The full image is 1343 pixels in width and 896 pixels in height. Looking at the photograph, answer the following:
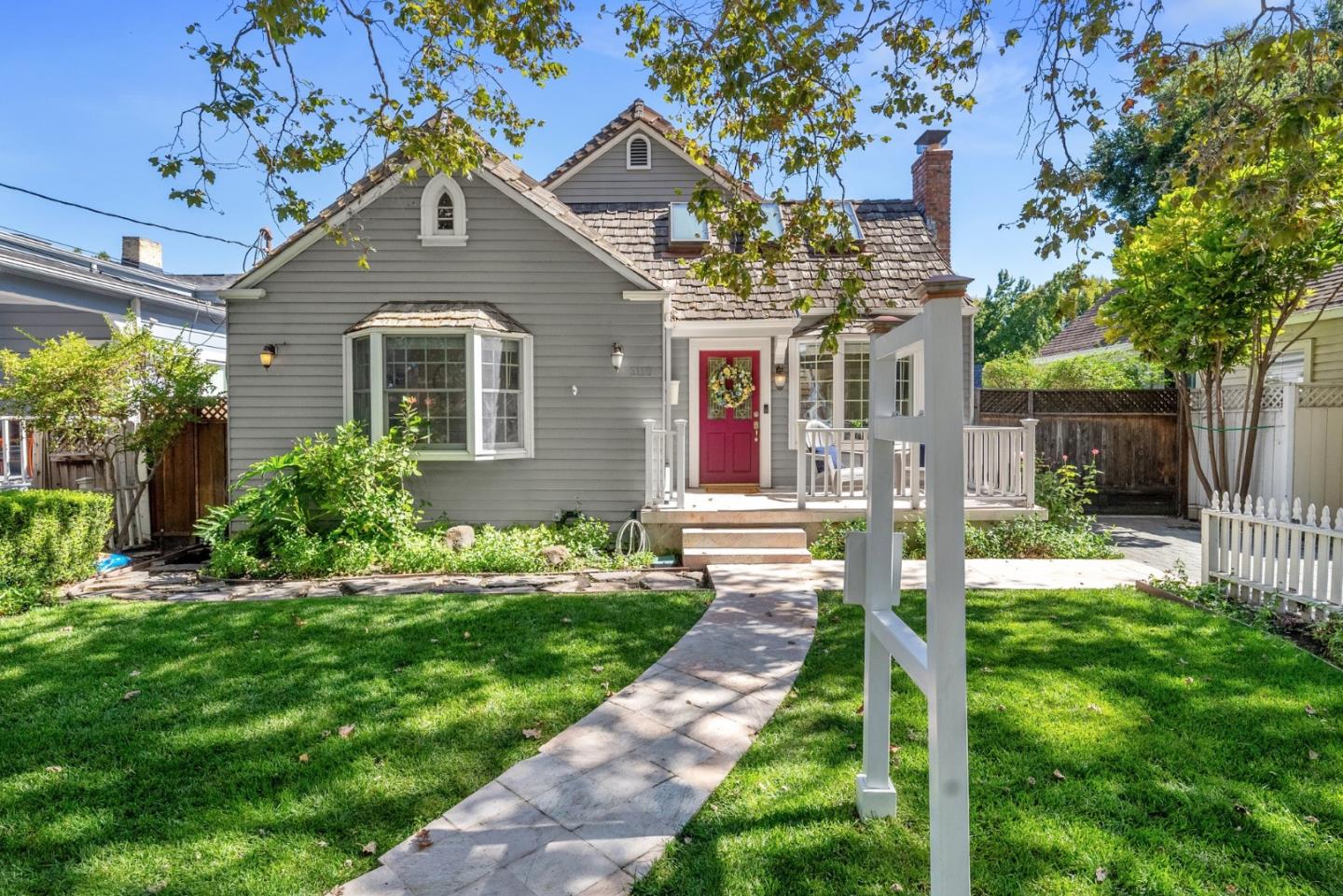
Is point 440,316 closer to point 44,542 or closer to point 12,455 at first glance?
point 44,542

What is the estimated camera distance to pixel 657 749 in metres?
3.47

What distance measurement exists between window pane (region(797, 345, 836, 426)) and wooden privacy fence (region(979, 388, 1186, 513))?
4.32 m

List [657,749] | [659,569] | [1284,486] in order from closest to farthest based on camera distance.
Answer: [657,749], [659,569], [1284,486]

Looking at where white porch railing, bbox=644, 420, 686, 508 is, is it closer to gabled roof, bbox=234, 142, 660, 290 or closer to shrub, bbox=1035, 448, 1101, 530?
gabled roof, bbox=234, 142, 660, 290

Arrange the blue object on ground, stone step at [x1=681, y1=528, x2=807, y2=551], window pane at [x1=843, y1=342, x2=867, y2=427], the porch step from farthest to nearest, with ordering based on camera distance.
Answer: window pane at [x1=843, y1=342, x2=867, y2=427]
stone step at [x1=681, y1=528, x2=807, y2=551]
the porch step
the blue object on ground

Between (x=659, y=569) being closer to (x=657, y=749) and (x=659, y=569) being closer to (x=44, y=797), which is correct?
(x=657, y=749)

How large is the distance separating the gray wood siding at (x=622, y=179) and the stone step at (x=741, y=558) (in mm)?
6769

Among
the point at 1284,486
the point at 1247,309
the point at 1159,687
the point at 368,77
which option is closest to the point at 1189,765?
the point at 1159,687

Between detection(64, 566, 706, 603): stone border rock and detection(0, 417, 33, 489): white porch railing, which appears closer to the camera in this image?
detection(64, 566, 706, 603): stone border rock

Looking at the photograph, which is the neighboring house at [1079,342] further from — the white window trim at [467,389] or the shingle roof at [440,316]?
the white window trim at [467,389]

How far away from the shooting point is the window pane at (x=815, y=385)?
10352 millimetres

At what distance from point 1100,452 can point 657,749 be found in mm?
11811

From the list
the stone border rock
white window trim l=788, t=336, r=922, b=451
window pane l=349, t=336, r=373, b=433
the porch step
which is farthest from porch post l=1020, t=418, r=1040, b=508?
window pane l=349, t=336, r=373, b=433

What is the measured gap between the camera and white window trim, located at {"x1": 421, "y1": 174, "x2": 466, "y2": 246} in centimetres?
866
